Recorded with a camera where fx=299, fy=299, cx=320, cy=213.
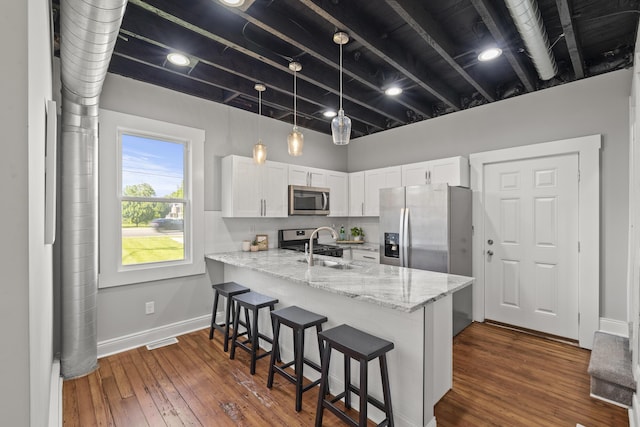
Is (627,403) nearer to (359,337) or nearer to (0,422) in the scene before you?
(359,337)

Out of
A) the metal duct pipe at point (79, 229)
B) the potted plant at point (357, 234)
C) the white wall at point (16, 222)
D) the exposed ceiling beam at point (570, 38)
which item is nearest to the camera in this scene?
the white wall at point (16, 222)

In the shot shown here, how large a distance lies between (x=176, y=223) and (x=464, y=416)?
11.0 feet

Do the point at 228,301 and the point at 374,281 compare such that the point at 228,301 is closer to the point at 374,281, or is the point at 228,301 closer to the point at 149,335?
the point at 149,335

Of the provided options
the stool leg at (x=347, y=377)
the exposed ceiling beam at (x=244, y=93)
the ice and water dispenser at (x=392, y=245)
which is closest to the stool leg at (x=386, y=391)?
the stool leg at (x=347, y=377)

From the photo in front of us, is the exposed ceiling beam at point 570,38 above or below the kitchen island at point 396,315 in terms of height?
above

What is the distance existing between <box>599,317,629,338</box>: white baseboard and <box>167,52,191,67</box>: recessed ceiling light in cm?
493

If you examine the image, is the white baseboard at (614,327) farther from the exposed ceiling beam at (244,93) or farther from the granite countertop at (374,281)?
the exposed ceiling beam at (244,93)

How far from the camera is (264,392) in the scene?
236cm

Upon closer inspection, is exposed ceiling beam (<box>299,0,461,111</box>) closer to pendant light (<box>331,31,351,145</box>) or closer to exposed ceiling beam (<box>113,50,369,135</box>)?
pendant light (<box>331,31,351,145</box>)

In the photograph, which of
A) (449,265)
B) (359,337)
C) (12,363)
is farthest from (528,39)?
(12,363)

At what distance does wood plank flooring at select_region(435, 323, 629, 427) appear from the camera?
206 cm

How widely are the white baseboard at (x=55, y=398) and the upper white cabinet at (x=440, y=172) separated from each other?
4.17 meters

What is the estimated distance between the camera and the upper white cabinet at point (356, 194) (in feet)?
16.4

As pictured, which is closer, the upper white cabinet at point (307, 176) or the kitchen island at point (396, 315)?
the kitchen island at point (396, 315)
